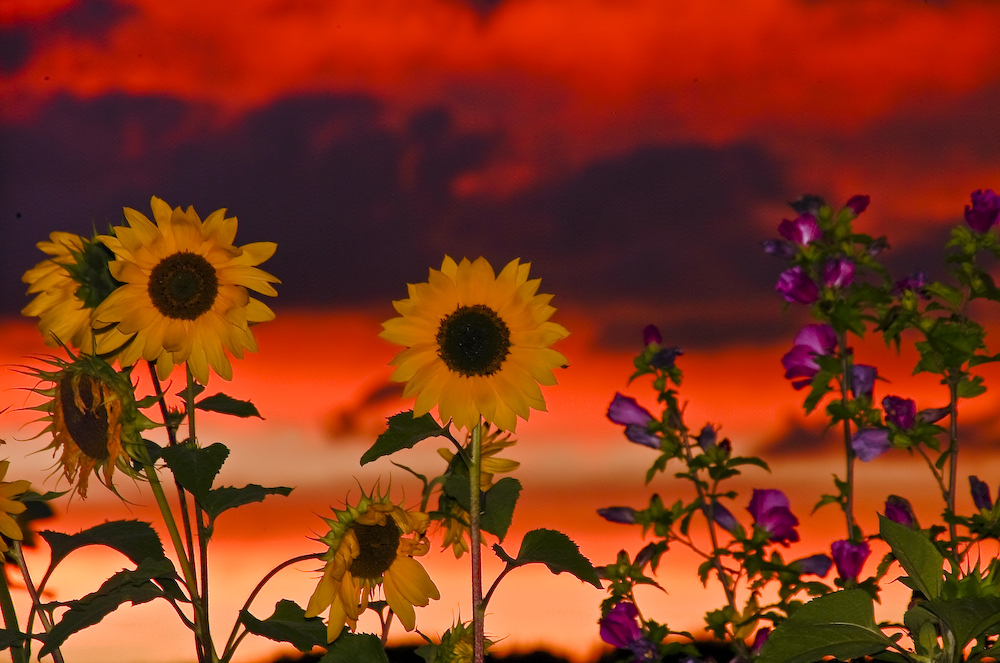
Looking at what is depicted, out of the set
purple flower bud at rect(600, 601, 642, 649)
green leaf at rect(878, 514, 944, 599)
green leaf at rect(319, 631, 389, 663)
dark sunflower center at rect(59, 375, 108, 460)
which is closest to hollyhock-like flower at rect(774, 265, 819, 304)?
purple flower bud at rect(600, 601, 642, 649)

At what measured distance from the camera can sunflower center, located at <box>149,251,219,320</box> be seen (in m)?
1.12

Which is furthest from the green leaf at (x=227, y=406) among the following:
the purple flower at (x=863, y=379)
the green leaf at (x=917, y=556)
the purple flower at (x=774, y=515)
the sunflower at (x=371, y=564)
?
the purple flower at (x=863, y=379)

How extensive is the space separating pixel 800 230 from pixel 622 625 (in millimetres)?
821

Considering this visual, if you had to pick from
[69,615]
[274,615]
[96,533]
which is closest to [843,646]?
[274,615]

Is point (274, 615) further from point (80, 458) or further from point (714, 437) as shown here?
point (714, 437)

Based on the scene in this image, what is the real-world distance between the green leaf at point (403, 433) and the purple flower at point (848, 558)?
1.02m

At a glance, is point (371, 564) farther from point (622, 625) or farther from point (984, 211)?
point (984, 211)

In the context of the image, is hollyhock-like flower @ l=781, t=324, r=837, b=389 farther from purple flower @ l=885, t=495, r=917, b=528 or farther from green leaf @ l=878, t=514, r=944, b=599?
green leaf @ l=878, t=514, r=944, b=599

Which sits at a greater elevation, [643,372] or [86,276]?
[643,372]

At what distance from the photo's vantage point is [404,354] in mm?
1050

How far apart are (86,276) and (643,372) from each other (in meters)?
1.09

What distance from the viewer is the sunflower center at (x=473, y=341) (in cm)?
105

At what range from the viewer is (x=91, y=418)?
41.8 inches

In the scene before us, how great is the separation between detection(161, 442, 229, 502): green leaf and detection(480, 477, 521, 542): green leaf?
30 centimetres
